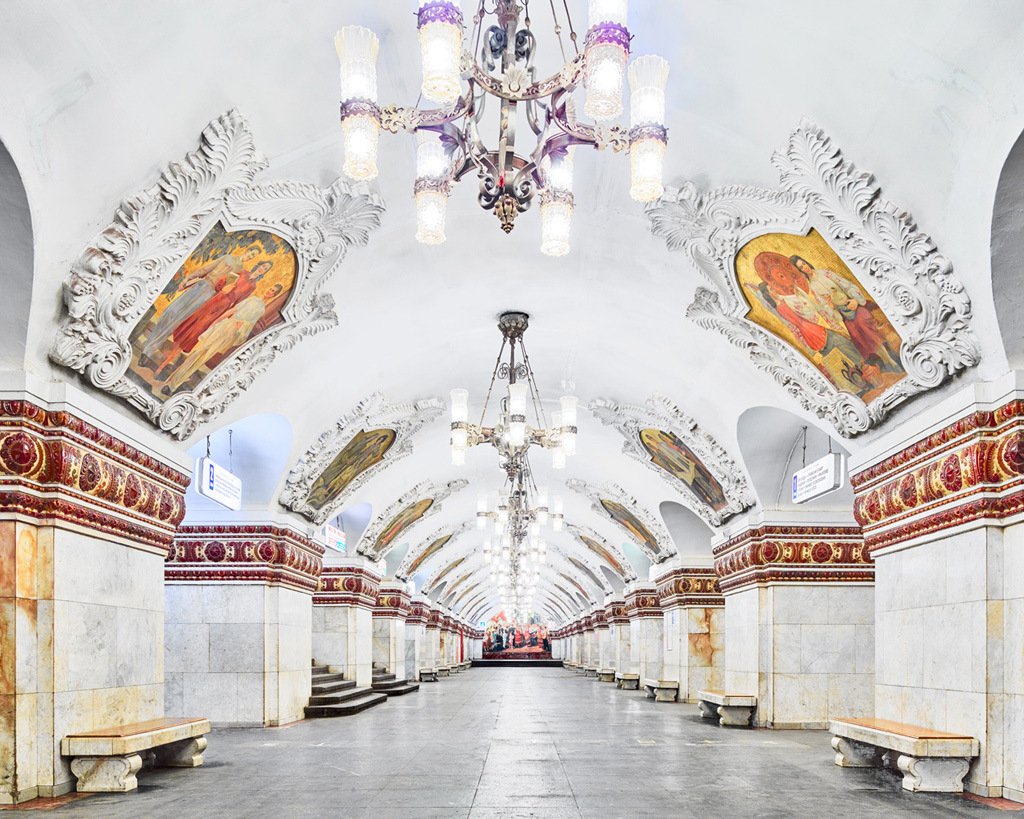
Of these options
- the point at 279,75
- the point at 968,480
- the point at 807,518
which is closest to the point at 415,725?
the point at 807,518

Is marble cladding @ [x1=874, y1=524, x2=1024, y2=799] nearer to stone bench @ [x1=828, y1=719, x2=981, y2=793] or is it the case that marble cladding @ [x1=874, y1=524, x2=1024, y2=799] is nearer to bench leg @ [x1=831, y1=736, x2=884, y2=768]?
stone bench @ [x1=828, y1=719, x2=981, y2=793]

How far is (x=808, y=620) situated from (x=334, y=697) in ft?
22.3

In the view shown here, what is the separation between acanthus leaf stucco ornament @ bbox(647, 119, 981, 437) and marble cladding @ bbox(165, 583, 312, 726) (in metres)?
7.01

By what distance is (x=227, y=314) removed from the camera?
7.97 metres

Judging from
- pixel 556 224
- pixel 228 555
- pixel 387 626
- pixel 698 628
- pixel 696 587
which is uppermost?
pixel 556 224

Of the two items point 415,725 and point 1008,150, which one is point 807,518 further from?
point 1008,150

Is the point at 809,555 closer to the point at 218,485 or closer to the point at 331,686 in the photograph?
the point at 218,485

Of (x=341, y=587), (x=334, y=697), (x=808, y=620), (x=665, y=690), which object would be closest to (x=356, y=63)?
(x=808, y=620)

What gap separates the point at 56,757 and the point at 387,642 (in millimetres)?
17059

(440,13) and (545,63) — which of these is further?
(545,63)

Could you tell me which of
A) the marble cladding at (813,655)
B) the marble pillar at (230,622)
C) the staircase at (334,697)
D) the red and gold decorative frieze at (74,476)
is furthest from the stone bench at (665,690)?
the red and gold decorative frieze at (74,476)

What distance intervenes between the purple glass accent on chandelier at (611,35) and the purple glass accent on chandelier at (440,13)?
0.58m

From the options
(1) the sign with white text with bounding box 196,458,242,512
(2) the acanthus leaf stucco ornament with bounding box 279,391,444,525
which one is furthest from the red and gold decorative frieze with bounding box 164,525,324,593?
(2) the acanthus leaf stucco ornament with bounding box 279,391,444,525

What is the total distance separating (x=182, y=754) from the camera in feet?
25.7
